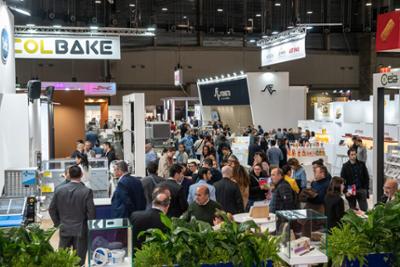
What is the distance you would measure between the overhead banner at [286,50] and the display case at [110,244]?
9.40 meters

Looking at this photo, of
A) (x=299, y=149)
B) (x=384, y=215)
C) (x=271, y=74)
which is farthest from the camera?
(x=271, y=74)

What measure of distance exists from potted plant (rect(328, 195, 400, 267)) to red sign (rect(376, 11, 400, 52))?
4.59 meters

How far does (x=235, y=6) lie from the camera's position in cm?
2492

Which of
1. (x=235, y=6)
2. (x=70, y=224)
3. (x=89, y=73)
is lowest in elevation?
(x=70, y=224)

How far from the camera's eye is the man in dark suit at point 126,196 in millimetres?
5836

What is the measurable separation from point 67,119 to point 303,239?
472 inches

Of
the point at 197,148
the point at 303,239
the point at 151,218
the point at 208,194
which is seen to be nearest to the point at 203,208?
the point at 208,194

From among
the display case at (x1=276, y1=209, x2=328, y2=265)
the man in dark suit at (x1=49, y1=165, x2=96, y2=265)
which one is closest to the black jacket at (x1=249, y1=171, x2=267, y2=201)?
the man in dark suit at (x1=49, y1=165, x2=96, y2=265)

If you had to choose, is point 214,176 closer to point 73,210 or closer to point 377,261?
point 73,210

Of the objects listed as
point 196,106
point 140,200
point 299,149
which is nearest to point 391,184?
point 140,200

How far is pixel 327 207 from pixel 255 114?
14750mm

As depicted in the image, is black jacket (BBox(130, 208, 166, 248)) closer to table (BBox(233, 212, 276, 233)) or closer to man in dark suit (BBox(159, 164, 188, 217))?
table (BBox(233, 212, 276, 233))

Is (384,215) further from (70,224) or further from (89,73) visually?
(89,73)

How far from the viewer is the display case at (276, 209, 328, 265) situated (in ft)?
10.5
